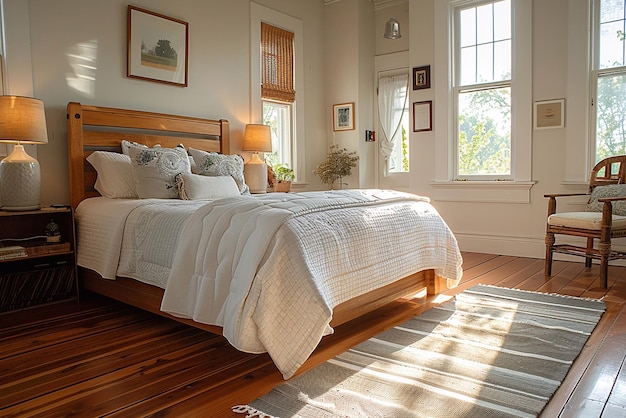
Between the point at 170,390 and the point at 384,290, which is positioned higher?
the point at 384,290

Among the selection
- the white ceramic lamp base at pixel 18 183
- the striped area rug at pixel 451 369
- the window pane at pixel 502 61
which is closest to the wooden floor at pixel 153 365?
the striped area rug at pixel 451 369

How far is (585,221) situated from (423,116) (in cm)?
233

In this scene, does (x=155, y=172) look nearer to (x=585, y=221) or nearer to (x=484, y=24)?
(x=585, y=221)

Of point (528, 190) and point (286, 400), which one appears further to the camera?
point (528, 190)

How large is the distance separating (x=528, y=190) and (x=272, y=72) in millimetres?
3033

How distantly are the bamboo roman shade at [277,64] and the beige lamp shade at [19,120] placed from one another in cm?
258

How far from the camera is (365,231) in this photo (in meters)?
2.50

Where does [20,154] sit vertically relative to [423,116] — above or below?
below

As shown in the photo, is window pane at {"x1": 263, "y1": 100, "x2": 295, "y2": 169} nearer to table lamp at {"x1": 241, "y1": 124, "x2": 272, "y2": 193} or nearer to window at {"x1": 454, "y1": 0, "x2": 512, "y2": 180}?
table lamp at {"x1": 241, "y1": 124, "x2": 272, "y2": 193}

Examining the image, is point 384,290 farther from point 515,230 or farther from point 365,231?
point 515,230

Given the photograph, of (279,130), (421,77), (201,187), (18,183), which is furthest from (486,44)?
(18,183)

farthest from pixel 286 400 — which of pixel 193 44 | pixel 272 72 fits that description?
pixel 272 72

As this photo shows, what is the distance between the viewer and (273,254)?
2.01 metres

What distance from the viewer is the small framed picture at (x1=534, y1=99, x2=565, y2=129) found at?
4520mm
